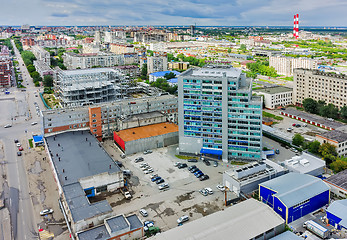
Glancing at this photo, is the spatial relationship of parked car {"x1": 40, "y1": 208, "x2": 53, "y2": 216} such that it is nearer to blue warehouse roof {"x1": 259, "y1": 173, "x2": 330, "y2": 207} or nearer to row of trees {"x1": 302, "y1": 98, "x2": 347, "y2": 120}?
blue warehouse roof {"x1": 259, "y1": 173, "x2": 330, "y2": 207}

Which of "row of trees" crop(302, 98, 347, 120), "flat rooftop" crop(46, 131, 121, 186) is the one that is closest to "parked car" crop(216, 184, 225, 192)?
"flat rooftop" crop(46, 131, 121, 186)

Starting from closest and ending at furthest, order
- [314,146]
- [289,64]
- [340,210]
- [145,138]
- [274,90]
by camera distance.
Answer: [340,210], [314,146], [145,138], [274,90], [289,64]

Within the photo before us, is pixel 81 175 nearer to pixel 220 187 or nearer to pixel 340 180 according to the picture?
pixel 220 187

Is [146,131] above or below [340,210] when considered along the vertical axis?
above

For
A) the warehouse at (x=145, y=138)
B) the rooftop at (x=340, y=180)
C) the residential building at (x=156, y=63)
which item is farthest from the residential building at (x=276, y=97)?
the residential building at (x=156, y=63)

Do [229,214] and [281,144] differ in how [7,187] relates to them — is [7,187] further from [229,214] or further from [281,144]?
[281,144]

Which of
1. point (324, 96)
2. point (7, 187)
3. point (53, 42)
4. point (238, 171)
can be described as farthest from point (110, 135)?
point (53, 42)

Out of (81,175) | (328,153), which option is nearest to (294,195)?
(328,153)
